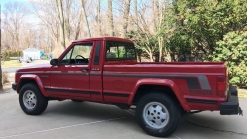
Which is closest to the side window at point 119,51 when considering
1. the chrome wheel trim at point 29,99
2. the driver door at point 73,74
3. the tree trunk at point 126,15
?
the driver door at point 73,74

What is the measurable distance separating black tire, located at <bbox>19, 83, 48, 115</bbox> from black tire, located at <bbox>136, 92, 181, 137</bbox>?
8.59ft

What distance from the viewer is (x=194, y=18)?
30.3 feet

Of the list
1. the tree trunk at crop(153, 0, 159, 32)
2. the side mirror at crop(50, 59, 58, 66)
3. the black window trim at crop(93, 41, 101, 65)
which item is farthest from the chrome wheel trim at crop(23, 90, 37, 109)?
the tree trunk at crop(153, 0, 159, 32)

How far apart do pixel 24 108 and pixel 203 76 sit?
4455 mm

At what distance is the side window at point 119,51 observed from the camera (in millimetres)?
5164

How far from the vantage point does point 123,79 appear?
4531 millimetres

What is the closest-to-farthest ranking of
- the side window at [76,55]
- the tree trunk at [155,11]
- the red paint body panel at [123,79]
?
the red paint body panel at [123,79]
the side window at [76,55]
the tree trunk at [155,11]

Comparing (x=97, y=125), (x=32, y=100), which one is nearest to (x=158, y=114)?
(x=97, y=125)

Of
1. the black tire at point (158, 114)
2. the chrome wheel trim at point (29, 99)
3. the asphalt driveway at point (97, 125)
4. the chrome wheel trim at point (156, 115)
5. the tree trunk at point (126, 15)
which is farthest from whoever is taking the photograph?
the tree trunk at point (126, 15)

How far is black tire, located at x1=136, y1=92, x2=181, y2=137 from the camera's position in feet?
13.5

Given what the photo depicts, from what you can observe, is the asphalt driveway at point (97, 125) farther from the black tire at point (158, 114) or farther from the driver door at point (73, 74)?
the driver door at point (73, 74)

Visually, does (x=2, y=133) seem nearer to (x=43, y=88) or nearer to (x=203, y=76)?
(x=43, y=88)

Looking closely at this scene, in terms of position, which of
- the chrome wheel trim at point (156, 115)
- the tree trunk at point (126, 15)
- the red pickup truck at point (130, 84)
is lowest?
the chrome wheel trim at point (156, 115)

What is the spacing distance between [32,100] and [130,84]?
2.82 metres
